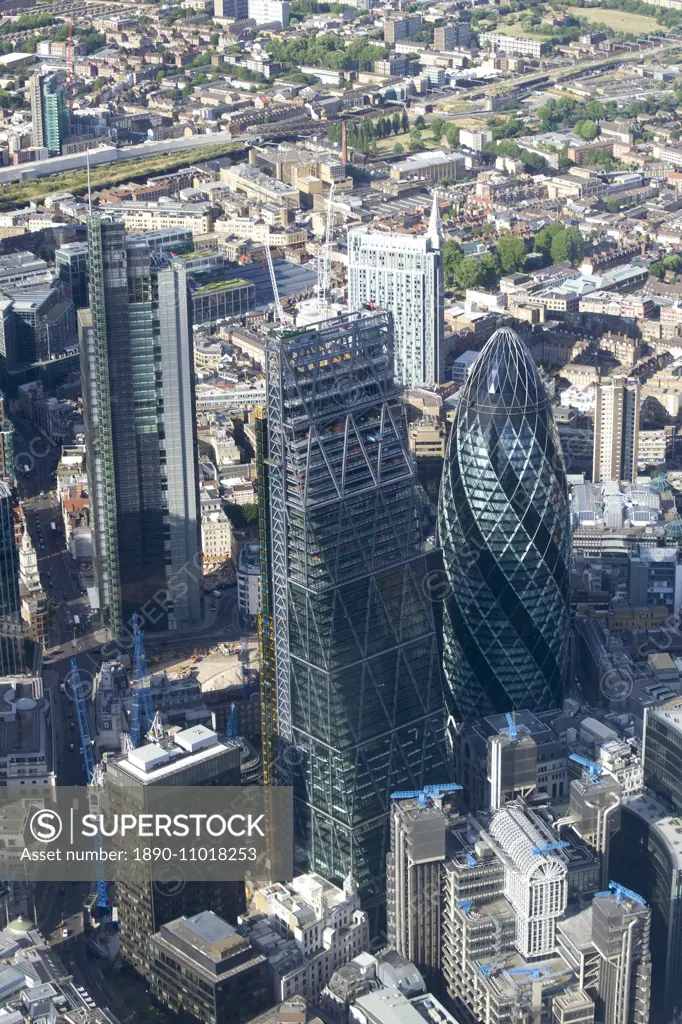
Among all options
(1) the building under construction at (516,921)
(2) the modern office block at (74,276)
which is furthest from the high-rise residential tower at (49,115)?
(1) the building under construction at (516,921)

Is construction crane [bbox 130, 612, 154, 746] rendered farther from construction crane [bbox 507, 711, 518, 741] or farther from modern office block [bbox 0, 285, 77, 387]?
modern office block [bbox 0, 285, 77, 387]

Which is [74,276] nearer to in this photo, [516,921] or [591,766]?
[591,766]

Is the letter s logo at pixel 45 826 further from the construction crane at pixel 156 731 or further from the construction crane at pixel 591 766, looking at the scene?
the construction crane at pixel 591 766

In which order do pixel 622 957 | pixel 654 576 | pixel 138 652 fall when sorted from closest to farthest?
pixel 622 957 → pixel 138 652 → pixel 654 576

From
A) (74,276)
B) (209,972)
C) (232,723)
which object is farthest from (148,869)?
(74,276)

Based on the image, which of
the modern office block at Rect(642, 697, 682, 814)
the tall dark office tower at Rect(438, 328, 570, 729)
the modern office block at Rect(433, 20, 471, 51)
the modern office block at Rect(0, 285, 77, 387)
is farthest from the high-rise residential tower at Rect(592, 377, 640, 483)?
the modern office block at Rect(433, 20, 471, 51)

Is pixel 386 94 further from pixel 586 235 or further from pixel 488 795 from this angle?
pixel 488 795
